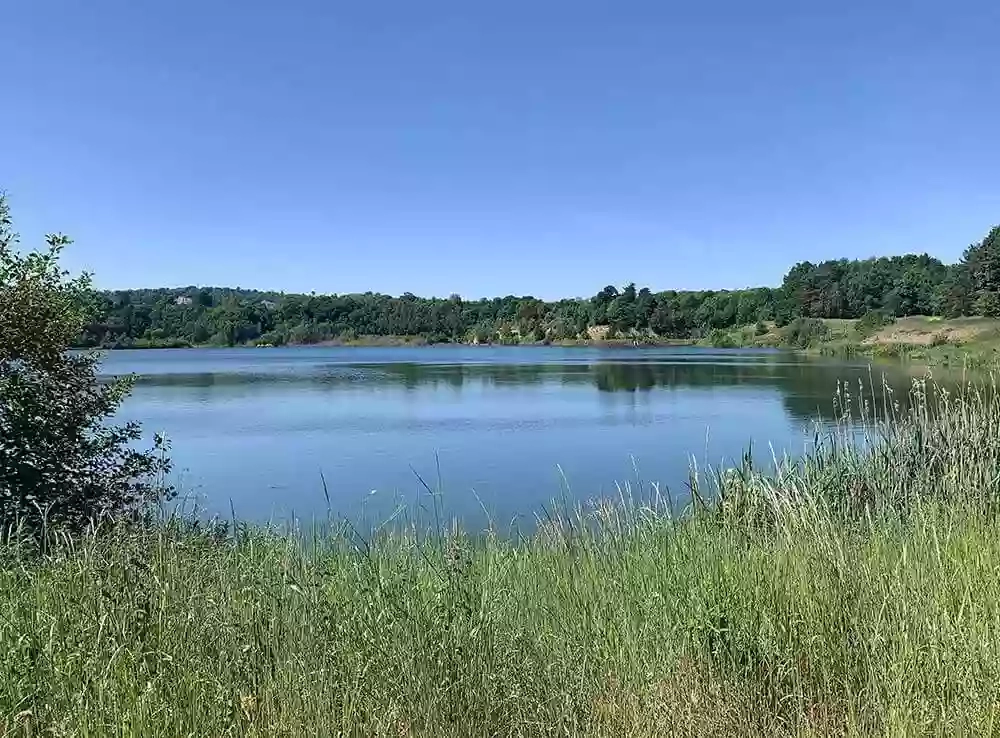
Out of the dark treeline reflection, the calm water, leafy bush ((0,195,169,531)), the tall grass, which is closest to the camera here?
the tall grass

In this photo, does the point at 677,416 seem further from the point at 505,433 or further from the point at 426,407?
the point at 426,407

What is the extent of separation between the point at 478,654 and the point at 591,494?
11.0 meters

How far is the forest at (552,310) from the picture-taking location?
364 feet

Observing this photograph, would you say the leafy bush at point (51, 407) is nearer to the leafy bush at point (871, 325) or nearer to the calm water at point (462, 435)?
the calm water at point (462, 435)

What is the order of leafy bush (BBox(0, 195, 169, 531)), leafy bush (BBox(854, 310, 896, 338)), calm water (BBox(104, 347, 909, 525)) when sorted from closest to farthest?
leafy bush (BBox(0, 195, 169, 531)) → calm water (BBox(104, 347, 909, 525)) → leafy bush (BBox(854, 310, 896, 338))

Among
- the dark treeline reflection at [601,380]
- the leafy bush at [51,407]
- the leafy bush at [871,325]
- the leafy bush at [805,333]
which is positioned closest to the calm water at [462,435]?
the dark treeline reflection at [601,380]

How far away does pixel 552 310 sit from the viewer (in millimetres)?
153625

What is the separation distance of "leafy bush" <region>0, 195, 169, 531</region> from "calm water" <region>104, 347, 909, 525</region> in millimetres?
1485

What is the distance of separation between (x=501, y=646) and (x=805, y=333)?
318 feet

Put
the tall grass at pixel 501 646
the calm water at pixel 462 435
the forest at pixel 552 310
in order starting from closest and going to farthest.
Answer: the tall grass at pixel 501 646, the calm water at pixel 462 435, the forest at pixel 552 310

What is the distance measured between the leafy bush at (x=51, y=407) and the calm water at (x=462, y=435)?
1485 millimetres

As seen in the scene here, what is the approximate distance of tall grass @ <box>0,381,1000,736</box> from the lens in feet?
9.04

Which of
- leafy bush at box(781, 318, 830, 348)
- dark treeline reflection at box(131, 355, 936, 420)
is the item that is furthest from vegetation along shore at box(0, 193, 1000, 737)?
leafy bush at box(781, 318, 830, 348)

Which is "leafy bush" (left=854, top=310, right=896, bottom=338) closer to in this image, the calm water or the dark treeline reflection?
the dark treeline reflection
